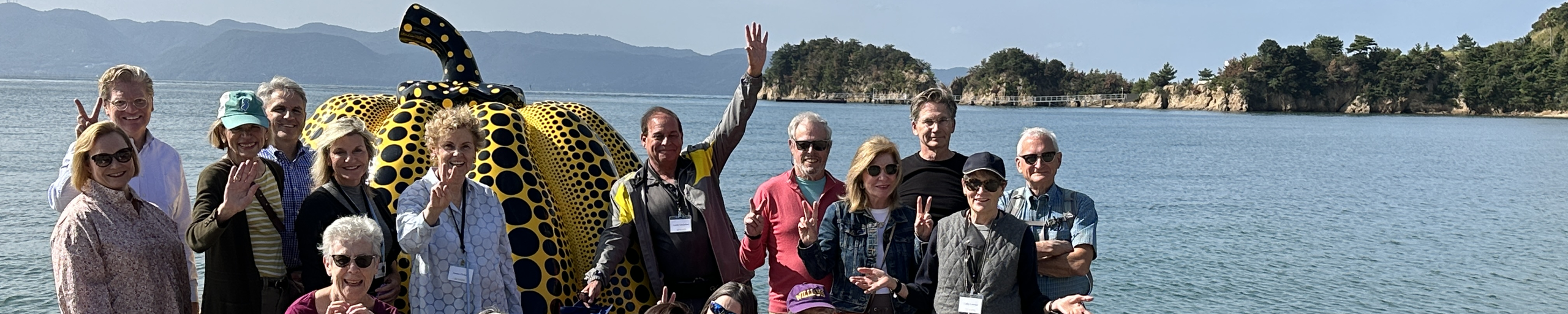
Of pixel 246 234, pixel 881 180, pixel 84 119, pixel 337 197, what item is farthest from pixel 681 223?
pixel 84 119

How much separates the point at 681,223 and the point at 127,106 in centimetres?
255

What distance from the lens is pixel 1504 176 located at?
37.6 m

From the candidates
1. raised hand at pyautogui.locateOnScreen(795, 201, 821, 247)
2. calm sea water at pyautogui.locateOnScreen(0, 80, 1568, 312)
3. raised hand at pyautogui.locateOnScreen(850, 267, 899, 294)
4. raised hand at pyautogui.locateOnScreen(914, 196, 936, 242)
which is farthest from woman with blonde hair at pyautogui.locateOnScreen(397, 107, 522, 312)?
calm sea water at pyautogui.locateOnScreen(0, 80, 1568, 312)

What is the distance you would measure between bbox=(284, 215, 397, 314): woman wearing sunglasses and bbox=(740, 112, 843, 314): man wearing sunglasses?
1.74 m

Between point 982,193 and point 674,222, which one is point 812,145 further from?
point 982,193

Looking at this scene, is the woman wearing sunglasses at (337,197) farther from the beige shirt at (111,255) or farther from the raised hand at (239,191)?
the beige shirt at (111,255)

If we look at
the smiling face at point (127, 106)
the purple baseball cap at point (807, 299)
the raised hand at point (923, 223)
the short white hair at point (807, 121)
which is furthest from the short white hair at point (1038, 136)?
the smiling face at point (127, 106)

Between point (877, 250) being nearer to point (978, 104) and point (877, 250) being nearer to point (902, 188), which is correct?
point (902, 188)

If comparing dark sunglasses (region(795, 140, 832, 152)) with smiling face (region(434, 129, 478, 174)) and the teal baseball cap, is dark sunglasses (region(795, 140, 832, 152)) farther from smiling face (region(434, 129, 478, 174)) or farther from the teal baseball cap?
the teal baseball cap

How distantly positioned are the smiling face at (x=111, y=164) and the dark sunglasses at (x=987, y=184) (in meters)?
3.40

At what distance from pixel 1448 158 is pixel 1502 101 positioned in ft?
239

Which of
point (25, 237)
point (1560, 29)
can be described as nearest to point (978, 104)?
point (1560, 29)

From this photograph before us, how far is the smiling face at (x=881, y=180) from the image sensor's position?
217 inches

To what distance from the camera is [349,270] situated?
4.52 m
